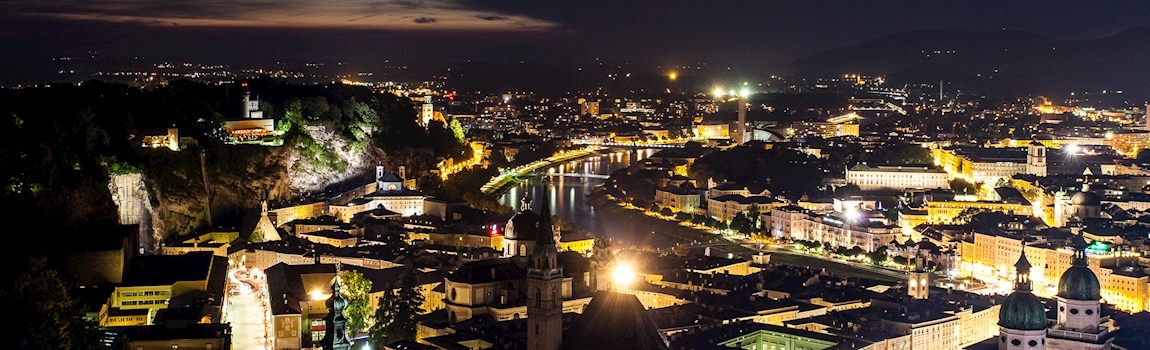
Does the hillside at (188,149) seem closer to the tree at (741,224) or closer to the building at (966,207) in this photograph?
the tree at (741,224)

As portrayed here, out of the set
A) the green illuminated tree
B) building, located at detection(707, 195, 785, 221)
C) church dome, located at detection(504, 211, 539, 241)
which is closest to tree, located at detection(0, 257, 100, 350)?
church dome, located at detection(504, 211, 539, 241)

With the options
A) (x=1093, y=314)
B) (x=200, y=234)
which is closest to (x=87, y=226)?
(x=200, y=234)

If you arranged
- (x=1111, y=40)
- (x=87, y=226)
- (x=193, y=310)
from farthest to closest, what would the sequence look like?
(x=1111, y=40)
(x=87, y=226)
(x=193, y=310)

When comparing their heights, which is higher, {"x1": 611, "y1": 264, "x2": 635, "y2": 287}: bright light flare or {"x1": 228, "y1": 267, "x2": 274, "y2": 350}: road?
{"x1": 611, "y1": 264, "x2": 635, "y2": 287}: bright light flare

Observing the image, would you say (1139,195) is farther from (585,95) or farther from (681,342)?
(585,95)

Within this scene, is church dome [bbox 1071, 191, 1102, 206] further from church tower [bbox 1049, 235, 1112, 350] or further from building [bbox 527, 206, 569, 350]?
building [bbox 527, 206, 569, 350]

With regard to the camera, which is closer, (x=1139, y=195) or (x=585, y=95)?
(x=1139, y=195)

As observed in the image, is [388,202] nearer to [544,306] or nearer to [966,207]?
[966,207]
